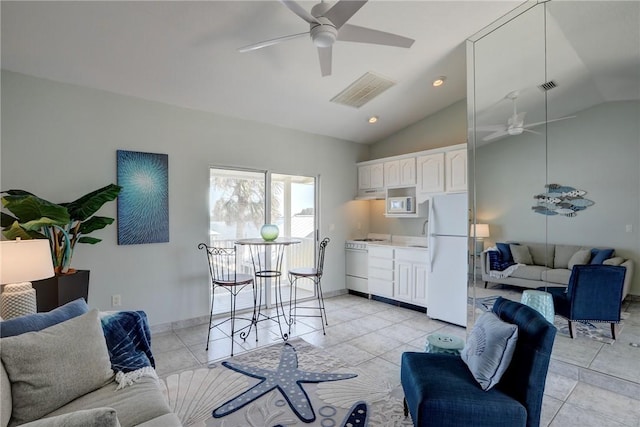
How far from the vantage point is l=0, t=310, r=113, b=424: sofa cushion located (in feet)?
4.50

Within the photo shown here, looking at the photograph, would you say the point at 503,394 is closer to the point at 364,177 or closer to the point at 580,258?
the point at 580,258

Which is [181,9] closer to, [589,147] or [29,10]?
[29,10]

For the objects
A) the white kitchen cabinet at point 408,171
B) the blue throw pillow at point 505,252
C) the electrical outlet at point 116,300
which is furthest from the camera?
the white kitchen cabinet at point 408,171

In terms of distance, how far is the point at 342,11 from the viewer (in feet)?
6.98

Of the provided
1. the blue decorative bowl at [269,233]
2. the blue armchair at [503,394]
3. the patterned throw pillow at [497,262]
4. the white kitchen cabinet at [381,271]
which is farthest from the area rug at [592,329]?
the blue decorative bowl at [269,233]

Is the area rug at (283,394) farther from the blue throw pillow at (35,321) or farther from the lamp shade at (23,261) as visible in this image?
the lamp shade at (23,261)

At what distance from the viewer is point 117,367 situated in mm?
1759

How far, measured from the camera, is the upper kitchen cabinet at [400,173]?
185 inches

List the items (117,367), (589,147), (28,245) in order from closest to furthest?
(117,367) → (28,245) → (589,147)

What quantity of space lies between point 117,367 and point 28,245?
105cm

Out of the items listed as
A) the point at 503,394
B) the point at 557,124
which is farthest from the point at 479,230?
the point at 503,394

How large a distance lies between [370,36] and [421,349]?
3000 mm

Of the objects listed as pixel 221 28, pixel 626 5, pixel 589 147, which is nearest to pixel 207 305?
pixel 221 28

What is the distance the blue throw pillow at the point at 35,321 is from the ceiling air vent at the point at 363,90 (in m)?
3.48
